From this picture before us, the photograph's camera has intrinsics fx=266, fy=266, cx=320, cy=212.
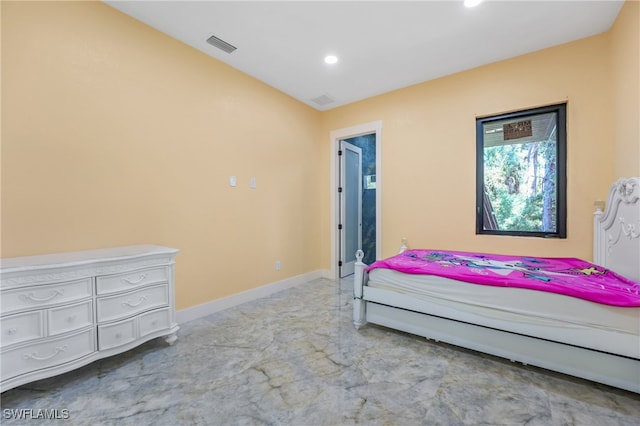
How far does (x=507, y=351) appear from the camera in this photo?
1.97m

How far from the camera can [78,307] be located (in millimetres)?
1769

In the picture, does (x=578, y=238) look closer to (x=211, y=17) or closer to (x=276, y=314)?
(x=276, y=314)

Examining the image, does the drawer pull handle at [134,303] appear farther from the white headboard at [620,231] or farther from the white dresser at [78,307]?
the white headboard at [620,231]

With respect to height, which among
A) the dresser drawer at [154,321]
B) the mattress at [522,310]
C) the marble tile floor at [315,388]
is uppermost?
the mattress at [522,310]

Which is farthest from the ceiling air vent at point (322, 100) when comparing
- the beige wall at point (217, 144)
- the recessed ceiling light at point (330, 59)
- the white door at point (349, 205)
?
the recessed ceiling light at point (330, 59)

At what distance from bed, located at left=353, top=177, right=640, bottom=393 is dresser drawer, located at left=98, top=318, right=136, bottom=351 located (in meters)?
1.88

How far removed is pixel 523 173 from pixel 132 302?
4007 millimetres

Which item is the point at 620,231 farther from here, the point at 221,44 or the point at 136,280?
the point at 221,44

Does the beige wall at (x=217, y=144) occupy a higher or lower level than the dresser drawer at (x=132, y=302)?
higher

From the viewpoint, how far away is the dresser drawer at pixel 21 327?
1.52 metres

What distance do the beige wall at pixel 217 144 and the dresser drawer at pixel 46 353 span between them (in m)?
0.68

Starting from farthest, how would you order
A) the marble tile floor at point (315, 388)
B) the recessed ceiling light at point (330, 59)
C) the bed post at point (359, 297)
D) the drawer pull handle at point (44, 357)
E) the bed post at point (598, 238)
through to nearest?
the recessed ceiling light at point (330, 59)
the bed post at point (359, 297)
the bed post at point (598, 238)
the drawer pull handle at point (44, 357)
the marble tile floor at point (315, 388)

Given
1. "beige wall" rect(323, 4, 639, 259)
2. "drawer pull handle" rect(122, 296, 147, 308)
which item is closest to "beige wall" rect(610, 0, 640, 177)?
"beige wall" rect(323, 4, 639, 259)

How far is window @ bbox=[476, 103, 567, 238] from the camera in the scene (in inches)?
110
